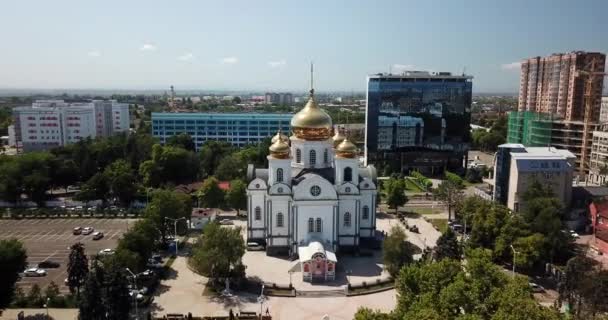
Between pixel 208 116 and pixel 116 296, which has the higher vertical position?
pixel 208 116

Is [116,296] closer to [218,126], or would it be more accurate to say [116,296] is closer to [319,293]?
[319,293]

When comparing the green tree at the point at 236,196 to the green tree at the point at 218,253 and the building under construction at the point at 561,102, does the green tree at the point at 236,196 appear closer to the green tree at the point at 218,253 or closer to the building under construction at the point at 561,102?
the green tree at the point at 218,253

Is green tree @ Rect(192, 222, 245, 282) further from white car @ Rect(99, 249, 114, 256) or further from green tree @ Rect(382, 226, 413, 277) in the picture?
green tree @ Rect(382, 226, 413, 277)

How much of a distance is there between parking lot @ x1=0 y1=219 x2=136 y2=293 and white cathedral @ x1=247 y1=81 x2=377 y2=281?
48.6 feet

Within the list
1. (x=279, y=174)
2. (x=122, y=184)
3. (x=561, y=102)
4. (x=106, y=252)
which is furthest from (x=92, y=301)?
(x=561, y=102)

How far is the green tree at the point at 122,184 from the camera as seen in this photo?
5591cm

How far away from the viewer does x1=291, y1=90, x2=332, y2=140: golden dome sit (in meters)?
44.2

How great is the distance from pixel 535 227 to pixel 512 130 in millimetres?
55752

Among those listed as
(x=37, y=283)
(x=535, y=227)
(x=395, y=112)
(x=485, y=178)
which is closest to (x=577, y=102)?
(x=485, y=178)

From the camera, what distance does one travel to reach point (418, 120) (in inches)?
3056

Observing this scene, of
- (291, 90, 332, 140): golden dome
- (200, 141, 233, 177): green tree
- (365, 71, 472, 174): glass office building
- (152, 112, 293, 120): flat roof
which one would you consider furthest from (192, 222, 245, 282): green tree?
(152, 112, 293, 120): flat roof

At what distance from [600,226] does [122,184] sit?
50.0 m

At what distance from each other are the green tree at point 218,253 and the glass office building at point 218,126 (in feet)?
214

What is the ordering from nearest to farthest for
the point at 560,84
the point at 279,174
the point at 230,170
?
the point at 279,174, the point at 230,170, the point at 560,84
